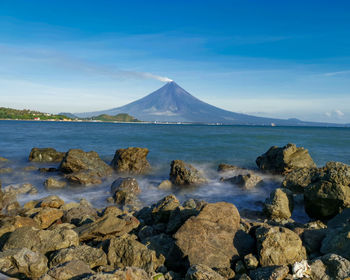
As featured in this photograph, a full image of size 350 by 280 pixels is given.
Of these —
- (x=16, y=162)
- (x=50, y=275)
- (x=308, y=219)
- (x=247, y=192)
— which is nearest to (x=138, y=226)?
(x=50, y=275)

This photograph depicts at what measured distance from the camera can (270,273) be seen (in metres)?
4.12

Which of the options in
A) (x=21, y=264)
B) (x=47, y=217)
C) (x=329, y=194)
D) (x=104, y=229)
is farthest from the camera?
(x=329, y=194)

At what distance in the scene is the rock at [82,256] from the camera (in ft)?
15.1

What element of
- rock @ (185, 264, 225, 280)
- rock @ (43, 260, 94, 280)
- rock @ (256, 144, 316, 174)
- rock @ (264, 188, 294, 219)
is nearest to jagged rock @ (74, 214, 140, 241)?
rock @ (43, 260, 94, 280)

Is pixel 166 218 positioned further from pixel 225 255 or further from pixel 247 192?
pixel 247 192

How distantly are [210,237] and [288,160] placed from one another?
12.3 meters

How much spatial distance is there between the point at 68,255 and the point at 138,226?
2.49 metres

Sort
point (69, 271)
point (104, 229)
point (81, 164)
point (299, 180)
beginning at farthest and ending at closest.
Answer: point (81, 164)
point (299, 180)
point (104, 229)
point (69, 271)

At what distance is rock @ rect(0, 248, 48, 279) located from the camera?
4.25m

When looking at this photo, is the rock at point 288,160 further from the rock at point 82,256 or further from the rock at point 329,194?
the rock at point 82,256

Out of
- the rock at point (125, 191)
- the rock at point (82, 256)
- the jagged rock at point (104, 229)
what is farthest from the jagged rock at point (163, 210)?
the rock at point (125, 191)

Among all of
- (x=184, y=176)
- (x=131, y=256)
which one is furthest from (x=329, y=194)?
(x=184, y=176)

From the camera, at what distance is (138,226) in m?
6.98

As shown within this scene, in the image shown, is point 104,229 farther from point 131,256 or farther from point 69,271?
point 69,271
